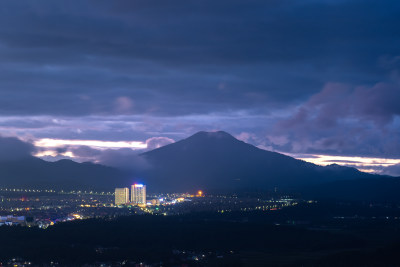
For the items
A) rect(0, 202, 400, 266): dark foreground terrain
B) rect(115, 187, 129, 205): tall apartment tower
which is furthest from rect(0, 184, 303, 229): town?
rect(0, 202, 400, 266): dark foreground terrain

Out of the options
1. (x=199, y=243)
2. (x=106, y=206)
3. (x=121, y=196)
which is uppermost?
(x=121, y=196)

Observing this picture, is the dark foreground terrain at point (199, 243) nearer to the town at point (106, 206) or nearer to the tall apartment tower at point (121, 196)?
the town at point (106, 206)

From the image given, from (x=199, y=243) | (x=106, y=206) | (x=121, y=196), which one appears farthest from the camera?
(x=121, y=196)

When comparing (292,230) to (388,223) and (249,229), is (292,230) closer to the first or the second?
(249,229)

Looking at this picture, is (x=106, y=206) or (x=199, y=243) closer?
(x=199, y=243)

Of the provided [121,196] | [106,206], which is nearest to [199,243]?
[106,206]

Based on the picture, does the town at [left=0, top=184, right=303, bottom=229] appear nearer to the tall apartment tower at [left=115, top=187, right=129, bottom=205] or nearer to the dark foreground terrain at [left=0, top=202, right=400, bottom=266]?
the tall apartment tower at [left=115, top=187, right=129, bottom=205]

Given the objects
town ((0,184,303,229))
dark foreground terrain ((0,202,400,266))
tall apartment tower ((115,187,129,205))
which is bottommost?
dark foreground terrain ((0,202,400,266))

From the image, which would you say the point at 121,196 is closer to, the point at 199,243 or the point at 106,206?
the point at 106,206

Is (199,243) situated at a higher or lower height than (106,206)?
lower
